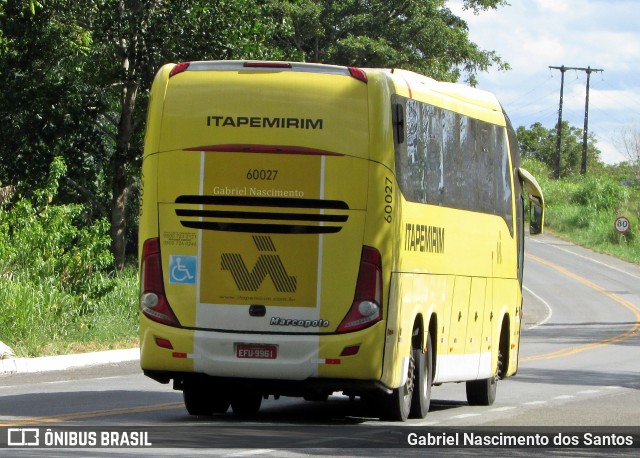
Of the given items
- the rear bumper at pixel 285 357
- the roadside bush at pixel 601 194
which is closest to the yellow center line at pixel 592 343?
the rear bumper at pixel 285 357

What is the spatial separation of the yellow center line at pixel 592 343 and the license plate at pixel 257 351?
695 inches

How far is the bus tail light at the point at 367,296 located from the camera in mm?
12734

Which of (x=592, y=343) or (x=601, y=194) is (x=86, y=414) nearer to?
(x=592, y=343)

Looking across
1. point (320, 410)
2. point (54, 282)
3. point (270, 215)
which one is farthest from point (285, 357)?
point (54, 282)

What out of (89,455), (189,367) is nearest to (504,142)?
(189,367)

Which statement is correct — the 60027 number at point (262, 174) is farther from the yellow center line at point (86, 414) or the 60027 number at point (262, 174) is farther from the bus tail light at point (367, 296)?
the yellow center line at point (86, 414)

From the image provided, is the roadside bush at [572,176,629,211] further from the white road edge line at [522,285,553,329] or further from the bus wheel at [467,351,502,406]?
the bus wheel at [467,351,502,406]

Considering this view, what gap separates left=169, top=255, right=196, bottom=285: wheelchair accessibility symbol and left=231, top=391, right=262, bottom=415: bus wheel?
2149 mm

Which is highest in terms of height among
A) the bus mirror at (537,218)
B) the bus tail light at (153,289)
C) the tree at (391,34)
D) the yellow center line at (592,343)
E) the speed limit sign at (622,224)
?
the tree at (391,34)

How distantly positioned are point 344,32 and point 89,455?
5986cm

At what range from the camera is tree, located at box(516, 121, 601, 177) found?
484ft

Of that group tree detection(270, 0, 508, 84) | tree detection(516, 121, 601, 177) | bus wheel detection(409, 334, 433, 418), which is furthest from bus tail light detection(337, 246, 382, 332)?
tree detection(516, 121, 601, 177)

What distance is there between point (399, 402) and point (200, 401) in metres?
2.06

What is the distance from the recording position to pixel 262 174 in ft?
42.4
